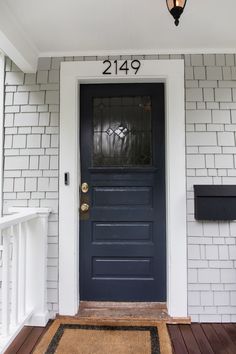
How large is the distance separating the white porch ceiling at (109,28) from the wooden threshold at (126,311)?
7.66 feet

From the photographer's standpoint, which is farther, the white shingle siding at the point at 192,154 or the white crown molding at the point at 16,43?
the white shingle siding at the point at 192,154

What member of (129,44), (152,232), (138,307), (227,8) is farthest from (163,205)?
(227,8)

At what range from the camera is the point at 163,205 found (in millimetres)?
2850

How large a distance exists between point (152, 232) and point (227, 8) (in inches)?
77.7

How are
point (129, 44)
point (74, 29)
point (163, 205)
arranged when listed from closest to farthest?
point (74, 29) → point (129, 44) → point (163, 205)

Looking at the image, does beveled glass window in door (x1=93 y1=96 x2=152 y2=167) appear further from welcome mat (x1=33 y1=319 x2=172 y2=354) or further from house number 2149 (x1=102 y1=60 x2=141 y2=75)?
welcome mat (x1=33 y1=319 x2=172 y2=354)

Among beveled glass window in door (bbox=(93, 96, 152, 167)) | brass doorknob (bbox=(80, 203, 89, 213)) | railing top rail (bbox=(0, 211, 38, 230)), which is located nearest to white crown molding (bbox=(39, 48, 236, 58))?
beveled glass window in door (bbox=(93, 96, 152, 167))

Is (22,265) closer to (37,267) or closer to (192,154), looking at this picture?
(37,267)

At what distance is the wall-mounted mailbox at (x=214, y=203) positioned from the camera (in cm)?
263

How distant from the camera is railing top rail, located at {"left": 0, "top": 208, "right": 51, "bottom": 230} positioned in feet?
6.77

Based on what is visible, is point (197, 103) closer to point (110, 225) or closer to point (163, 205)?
point (163, 205)

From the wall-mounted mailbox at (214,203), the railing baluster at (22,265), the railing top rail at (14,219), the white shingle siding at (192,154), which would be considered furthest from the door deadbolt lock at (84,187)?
the wall-mounted mailbox at (214,203)

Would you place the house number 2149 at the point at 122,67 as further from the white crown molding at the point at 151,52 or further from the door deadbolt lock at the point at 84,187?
the door deadbolt lock at the point at 84,187

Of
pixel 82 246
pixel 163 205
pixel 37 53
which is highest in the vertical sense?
pixel 37 53
